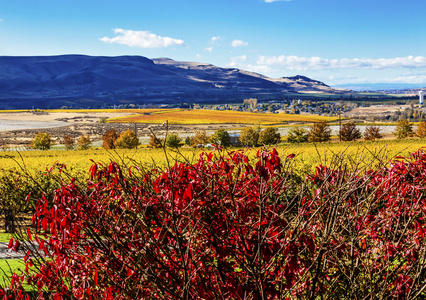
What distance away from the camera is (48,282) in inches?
151

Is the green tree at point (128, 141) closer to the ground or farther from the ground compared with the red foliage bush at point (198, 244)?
closer to the ground

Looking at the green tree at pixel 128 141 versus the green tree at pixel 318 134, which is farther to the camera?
the green tree at pixel 318 134

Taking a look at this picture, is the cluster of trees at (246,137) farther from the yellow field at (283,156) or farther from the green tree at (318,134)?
the yellow field at (283,156)

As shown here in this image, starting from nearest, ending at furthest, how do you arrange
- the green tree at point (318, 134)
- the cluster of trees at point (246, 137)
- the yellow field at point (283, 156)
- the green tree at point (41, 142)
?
the yellow field at point (283, 156)
the cluster of trees at point (246, 137)
the green tree at point (41, 142)
the green tree at point (318, 134)

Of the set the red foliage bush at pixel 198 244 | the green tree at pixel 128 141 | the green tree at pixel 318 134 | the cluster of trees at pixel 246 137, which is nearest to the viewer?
the red foliage bush at pixel 198 244

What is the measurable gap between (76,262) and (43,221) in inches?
20.4

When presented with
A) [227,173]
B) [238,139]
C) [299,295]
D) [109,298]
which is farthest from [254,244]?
[238,139]

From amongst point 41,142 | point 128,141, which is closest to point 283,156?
point 128,141

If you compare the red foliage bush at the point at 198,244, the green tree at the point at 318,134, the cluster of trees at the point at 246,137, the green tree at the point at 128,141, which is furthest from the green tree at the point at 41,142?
the red foliage bush at the point at 198,244

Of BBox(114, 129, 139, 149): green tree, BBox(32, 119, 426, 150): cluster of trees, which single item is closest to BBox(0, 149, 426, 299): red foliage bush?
BBox(32, 119, 426, 150): cluster of trees

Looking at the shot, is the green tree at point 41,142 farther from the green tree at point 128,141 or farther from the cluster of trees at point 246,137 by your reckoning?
the green tree at point 128,141

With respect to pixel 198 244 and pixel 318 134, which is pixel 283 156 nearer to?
pixel 198 244

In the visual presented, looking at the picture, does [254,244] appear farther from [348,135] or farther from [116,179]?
[348,135]

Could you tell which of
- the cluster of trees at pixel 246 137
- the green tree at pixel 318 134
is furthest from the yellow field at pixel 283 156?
the green tree at pixel 318 134
